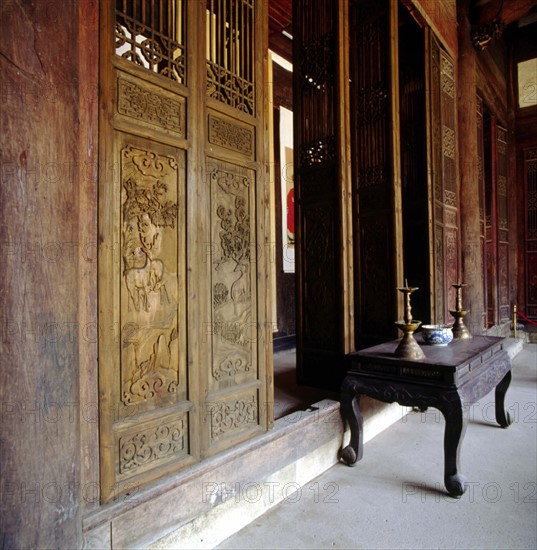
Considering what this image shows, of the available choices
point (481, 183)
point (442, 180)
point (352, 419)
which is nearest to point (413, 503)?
point (352, 419)

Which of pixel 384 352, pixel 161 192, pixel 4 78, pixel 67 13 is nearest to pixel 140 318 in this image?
pixel 161 192

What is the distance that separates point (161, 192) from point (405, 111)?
343 cm

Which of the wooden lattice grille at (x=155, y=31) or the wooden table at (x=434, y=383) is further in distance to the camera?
the wooden table at (x=434, y=383)

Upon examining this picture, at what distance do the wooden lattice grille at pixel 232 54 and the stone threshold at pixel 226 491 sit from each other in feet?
5.34

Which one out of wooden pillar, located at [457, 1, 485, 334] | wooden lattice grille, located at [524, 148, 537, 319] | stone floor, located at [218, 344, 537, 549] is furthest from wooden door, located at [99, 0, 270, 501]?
wooden lattice grille, located at [524, 148, 537, 319]

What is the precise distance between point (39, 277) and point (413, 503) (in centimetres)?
199

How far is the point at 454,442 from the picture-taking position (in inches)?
83.7

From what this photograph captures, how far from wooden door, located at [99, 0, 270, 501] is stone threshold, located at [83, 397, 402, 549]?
7 centimetres

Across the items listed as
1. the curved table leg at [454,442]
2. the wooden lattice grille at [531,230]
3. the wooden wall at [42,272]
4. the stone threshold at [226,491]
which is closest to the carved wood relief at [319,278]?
the stone threshold at [226,491]

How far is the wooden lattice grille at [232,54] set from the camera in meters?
1.92

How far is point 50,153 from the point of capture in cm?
121

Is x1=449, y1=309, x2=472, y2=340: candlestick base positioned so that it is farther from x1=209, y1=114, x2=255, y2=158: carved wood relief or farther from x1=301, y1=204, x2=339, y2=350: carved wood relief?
x1=209, y1=114, x2=255, y2=158: carved wood relief

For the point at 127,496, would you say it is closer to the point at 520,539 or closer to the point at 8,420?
the point at 8,420

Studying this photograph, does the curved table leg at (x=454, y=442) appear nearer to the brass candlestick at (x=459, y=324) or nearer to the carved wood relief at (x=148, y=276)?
the brass candlestick at (x=459, y=324)
